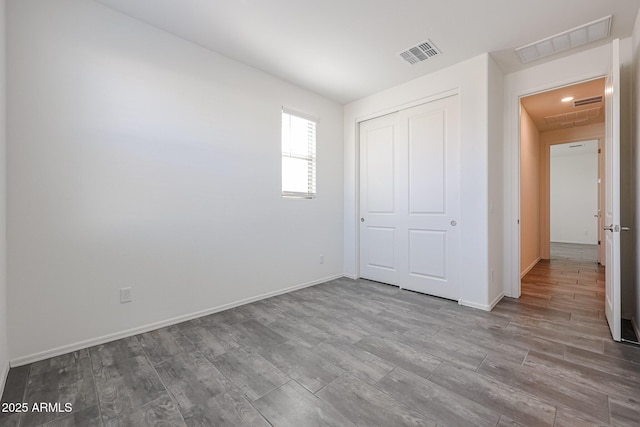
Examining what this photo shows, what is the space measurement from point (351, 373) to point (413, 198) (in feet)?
7.93

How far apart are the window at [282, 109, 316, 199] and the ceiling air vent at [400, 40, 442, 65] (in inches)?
58.3

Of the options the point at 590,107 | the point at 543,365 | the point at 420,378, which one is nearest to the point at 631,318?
the point at 543,365

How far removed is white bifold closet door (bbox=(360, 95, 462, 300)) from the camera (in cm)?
324

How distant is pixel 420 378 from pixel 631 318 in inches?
97.6

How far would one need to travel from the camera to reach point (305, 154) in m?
3.84

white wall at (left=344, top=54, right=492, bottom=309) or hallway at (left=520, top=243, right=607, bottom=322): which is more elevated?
white wall at (left=344, top=54, right=492, bottom=309)

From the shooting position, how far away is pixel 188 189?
269 cm

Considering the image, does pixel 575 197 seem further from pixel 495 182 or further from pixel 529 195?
pixel 495 182

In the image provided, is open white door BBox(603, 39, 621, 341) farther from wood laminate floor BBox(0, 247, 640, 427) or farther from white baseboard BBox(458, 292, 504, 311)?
white baseboard BBox(458, 292, 504, 311)

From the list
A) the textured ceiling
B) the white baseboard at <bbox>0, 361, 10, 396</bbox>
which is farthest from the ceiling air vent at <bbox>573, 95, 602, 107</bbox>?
the white baseboard at <bbox>0, 361, 10, 396</bbox>

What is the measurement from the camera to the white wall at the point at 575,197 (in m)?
7.87

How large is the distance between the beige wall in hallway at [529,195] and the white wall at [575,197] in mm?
3262

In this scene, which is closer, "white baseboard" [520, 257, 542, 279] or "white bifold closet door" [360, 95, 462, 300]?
"white bifold closet door" [360, 95, 462, 300]

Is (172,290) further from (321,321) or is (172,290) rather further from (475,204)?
(475,204)
